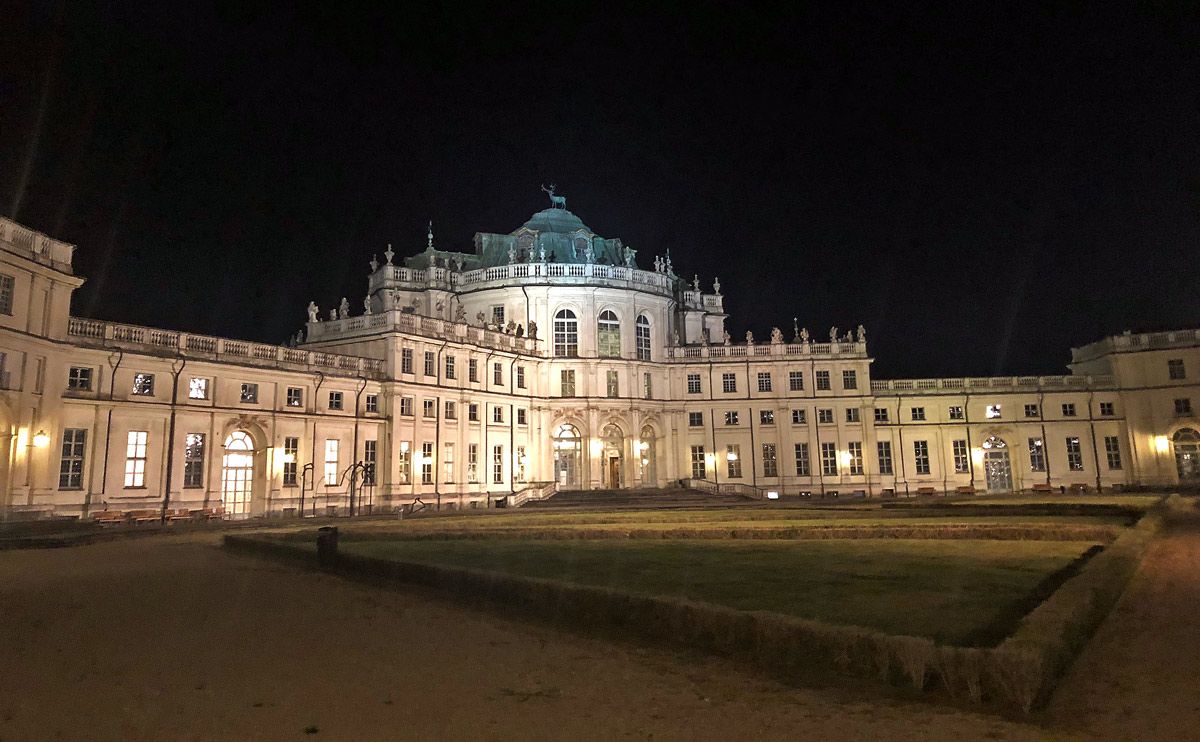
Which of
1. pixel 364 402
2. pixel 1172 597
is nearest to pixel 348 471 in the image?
pixel 364 402

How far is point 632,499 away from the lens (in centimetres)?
4731

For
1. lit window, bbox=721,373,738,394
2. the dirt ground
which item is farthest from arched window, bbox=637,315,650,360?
the dirt ground

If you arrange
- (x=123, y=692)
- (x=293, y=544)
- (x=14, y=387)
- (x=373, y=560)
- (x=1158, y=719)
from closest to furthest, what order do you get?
(x=1158, y=719), (x=123, y=692), (x=373, y=560), (x=293, y=544), (x=14, y=387)

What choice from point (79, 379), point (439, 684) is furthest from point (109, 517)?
point (439, 684)

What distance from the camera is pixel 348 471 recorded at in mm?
41156

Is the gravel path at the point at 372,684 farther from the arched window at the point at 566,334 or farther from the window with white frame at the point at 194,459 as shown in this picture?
the arched window at the point at 566,334

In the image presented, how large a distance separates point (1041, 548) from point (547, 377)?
39.2 m

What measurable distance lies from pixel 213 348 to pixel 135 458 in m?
6.20

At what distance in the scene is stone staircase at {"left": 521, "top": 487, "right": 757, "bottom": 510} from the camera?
4372cm

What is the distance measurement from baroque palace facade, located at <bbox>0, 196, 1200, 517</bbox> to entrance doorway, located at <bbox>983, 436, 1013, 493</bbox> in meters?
0.17

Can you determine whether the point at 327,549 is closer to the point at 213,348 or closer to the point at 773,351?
the point at 213,348

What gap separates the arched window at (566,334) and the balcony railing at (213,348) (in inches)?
578

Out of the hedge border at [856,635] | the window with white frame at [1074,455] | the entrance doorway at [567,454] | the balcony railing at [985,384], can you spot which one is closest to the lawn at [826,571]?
the hedge border at [856,635]

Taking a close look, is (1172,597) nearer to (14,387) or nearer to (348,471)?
(14,387)
